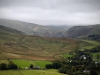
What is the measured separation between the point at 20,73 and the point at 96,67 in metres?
51.7

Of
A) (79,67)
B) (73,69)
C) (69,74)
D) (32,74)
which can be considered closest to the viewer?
(32,74)

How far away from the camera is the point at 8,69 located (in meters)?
117

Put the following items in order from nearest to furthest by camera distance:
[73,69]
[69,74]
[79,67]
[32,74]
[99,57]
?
[32,74], [69,74], [73,69], [79,67], [99,57]

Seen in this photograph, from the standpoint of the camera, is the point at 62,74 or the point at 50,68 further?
the point at 50,68

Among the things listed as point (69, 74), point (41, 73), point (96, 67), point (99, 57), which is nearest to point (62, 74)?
point (69, 74)

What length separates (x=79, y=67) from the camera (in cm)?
12888

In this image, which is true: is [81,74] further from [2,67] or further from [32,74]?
[2,67]

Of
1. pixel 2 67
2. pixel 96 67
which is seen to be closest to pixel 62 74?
pixel 96 67

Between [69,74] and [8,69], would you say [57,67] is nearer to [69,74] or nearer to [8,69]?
[69,74]

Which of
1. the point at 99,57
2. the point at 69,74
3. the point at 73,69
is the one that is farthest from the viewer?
the point at 99,57

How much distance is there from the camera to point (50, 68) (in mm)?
130250

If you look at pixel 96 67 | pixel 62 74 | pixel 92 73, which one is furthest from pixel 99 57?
pixel 62 74

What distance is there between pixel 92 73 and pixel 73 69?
1208 cm

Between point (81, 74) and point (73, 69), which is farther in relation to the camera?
point (73, 69)
